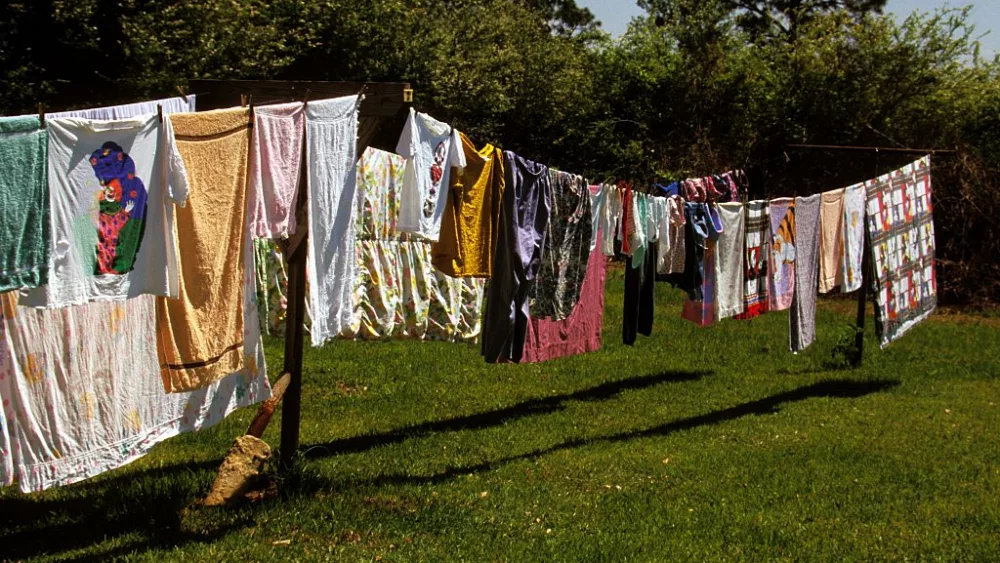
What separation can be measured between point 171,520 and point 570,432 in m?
3.77

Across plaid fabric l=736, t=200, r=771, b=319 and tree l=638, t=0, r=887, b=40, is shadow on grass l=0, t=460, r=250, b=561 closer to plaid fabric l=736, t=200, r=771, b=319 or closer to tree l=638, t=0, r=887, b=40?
plaid fabric l=736, t=200, r=771, b=319

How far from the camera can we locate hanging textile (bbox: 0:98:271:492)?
431 cm

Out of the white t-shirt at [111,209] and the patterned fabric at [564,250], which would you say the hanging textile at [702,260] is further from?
the white t-shirt at [111,209]

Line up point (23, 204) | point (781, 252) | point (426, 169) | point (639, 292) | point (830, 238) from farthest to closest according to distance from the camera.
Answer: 1. point (830, 238)
2. point (781, 252)
3. point (639, 292)
4. point (426, 169)
5. point (23, 204)

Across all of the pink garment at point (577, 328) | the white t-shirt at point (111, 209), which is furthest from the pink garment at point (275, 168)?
the pink garment at point (577, 328)

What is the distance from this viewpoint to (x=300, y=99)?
5.55 m

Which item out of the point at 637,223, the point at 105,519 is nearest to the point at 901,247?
the point at 637,223

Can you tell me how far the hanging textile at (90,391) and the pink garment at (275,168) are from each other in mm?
268

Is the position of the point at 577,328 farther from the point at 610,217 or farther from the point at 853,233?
the point at 853,233

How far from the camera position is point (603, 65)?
21047 mm

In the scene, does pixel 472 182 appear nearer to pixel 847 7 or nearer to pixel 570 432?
pixel 570 432

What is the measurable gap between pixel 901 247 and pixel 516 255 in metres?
5.76

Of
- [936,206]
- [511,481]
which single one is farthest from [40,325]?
[936,206]

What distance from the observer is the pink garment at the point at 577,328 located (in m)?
7.12
